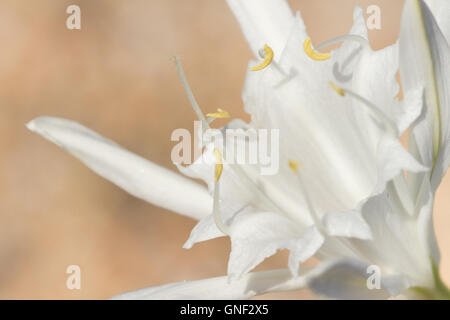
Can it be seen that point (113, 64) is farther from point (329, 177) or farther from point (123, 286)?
point (329, 177)

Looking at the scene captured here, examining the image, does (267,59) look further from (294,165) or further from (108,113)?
(108,113)

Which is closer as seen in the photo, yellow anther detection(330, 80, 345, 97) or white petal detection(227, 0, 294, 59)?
yellow anther detection(330, 80, 345, 97)

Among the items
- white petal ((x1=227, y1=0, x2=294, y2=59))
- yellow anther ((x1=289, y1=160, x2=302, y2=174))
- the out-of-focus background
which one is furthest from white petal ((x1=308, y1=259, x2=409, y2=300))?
the out-of-focus background

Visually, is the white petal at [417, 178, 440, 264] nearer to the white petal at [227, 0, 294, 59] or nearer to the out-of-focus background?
the white petal at [227, 0, 294, 59]

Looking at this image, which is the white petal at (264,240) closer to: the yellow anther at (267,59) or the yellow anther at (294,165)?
the yellow anther at (294,165)

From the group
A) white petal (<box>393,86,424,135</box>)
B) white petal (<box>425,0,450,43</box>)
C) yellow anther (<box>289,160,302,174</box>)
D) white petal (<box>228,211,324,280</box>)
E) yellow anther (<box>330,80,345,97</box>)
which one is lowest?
white petal (<box>228,211,324,280</box>)
